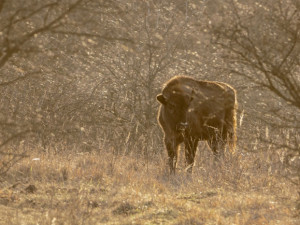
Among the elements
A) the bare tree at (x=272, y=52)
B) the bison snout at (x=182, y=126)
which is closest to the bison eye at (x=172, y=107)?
the bison snout at (x=182, y=126)

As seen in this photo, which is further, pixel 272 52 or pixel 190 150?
pixel 190 150

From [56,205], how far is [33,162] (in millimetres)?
2599

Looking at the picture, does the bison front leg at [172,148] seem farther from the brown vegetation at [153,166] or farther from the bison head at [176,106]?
the brown vegetation at [153,166]

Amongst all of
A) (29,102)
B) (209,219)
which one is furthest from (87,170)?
(29,102)

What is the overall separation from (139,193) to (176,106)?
315cm

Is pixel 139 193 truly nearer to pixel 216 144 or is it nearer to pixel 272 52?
pixel 272 52

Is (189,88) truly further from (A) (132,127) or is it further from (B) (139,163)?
(A) (132,127)

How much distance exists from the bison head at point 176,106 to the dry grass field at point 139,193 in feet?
3.05

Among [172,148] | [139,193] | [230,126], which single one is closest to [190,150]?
[172,148]

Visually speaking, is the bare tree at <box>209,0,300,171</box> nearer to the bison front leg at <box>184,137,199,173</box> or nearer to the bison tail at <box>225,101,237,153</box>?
the bison front leg at <box>184,137,199,173</box>

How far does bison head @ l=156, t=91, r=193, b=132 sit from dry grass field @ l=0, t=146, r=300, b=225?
0.93 meters

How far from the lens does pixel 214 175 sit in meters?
9.30

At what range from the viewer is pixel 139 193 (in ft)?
27.3

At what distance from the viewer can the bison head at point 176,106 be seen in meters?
11.1
